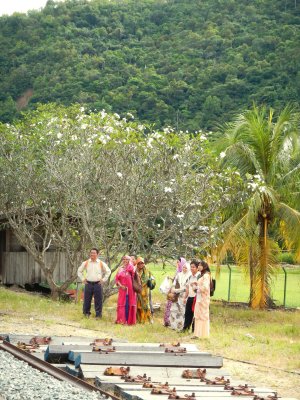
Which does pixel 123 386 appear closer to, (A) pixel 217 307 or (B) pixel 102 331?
(B) pixel 102 331

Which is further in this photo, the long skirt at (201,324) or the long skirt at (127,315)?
the long skirt at (127,315)

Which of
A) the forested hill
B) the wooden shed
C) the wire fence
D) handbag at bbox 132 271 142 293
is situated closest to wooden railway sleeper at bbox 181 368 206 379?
handbag at bbox 132 271 142 293

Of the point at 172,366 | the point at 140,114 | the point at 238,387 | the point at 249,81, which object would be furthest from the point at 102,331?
the point at 249,81

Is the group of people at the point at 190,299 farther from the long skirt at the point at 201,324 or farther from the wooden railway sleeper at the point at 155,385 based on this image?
the wooden railway sleeper at the point at 155,385

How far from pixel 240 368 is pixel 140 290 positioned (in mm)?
7338

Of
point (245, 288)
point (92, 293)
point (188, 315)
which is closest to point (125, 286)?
point (92, 293)

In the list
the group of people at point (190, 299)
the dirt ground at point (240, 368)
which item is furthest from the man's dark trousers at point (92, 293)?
the group of people at point (190, 299)

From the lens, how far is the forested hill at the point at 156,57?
50.3m

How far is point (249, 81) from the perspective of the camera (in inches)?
2067

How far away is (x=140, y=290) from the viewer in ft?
68.6

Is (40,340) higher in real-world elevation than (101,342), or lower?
lower

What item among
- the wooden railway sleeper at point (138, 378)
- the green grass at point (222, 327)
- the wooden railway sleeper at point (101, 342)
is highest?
the wooden railway sleeper at point (101, 342)

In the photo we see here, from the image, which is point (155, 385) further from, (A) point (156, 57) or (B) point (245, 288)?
(A) point (156, 57)

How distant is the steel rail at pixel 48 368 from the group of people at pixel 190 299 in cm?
521
